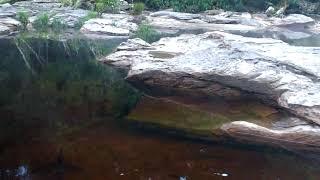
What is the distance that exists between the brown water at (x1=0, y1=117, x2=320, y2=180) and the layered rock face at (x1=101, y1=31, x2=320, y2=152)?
89 cm

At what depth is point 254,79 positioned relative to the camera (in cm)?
1209

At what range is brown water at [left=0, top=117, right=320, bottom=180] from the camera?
8062 millimetres

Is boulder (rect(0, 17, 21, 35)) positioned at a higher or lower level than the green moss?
lower

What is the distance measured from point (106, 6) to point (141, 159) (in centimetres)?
2344

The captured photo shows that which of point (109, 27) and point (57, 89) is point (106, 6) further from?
point (57, 89)

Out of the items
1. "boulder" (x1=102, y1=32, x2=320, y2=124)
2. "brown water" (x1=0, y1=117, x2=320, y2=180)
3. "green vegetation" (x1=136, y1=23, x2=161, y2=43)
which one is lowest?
"green vegetation" (x1=136, y1=23, x2=161, y2=43)

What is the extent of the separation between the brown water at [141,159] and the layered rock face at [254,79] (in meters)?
0.89

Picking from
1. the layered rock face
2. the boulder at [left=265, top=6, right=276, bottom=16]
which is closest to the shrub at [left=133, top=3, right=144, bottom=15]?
the boulder at [left=265, top=6, right=276, bottom=16]

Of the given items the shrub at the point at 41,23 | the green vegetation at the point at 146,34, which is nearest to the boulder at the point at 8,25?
the shrub at the point at 41,23

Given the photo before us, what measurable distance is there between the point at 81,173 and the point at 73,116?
345 centimetres

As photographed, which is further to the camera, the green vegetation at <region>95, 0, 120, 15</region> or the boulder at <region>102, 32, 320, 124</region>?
the green vegetation at <region>95, 0, 120, 15</region>

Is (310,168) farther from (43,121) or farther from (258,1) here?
(258,1)

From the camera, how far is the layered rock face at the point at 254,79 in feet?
33.8

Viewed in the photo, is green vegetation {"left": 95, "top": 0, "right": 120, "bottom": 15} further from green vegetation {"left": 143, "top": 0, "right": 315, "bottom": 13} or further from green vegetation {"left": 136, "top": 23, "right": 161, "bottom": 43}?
green vegetation {"left": 136, "top": 23, "right": 161, "bottom": 43}
